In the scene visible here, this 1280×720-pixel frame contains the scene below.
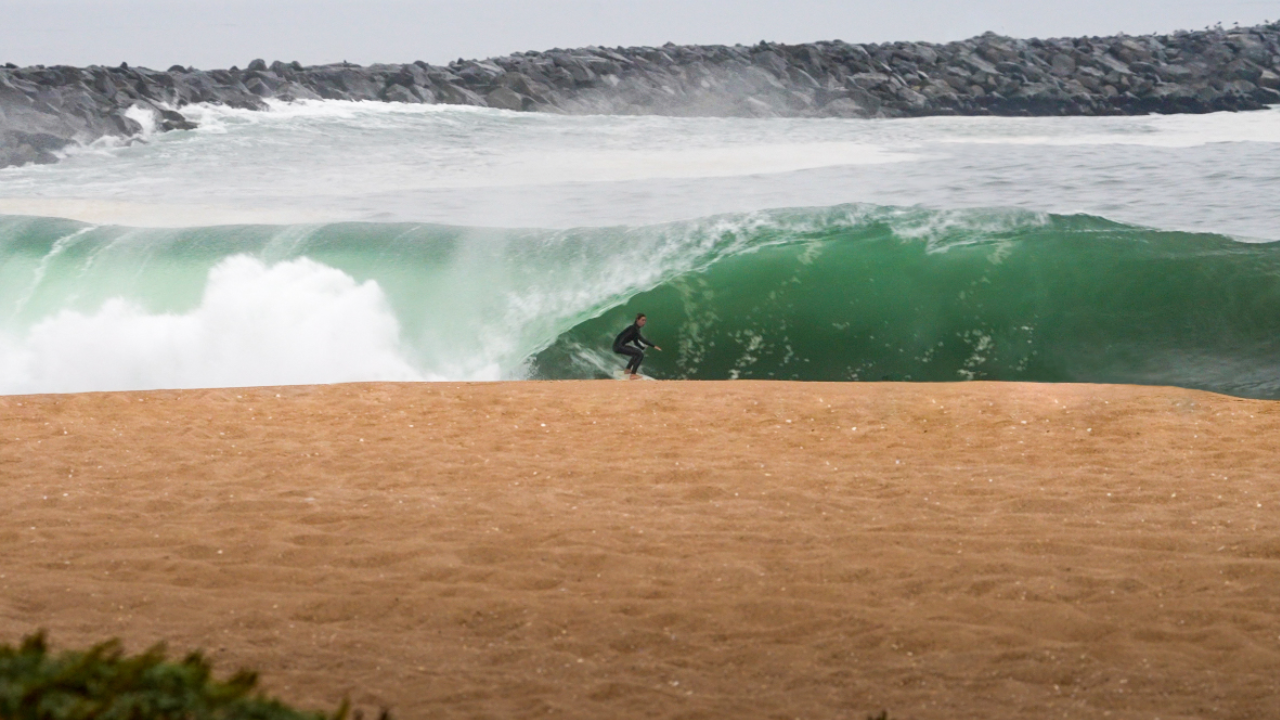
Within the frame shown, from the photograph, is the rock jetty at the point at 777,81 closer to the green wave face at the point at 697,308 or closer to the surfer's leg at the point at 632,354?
the green wave face at the point at 697,308

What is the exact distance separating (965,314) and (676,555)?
31.3 feet

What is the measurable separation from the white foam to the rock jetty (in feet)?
52.9

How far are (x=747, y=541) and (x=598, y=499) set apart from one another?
106 cm

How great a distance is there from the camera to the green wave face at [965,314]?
43.7 feet

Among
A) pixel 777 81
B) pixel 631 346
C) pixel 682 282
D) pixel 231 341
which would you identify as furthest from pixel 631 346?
pixel 777 81

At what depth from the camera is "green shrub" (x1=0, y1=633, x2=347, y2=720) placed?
177 cm

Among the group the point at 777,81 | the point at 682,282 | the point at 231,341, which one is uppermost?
the point at 777,81

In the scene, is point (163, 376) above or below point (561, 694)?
below

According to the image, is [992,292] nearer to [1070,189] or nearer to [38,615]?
[1070,189]

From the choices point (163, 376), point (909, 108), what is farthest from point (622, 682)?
point (909, 108)

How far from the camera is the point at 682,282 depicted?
14367 millimetres

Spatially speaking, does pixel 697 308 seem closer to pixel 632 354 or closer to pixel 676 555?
pixel 632 354

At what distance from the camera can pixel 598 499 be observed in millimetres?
6234

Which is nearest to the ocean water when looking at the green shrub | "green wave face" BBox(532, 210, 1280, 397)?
"green wave face" BBox(532, 210, 1280, 397)
